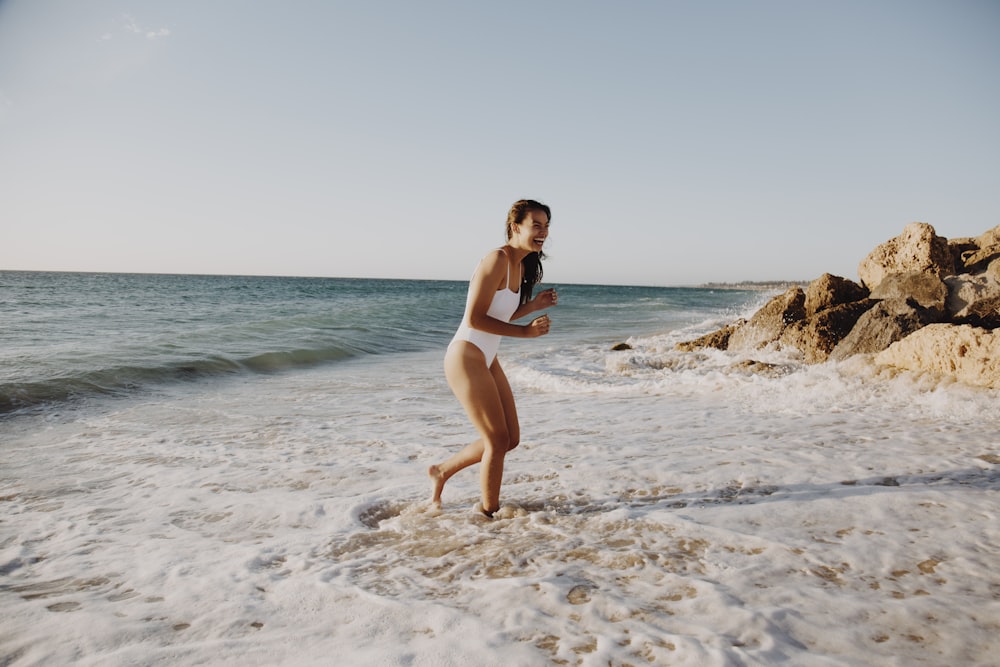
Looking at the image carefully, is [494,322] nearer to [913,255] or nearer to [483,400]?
[483,400]

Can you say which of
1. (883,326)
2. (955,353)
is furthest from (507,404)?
(883,326)

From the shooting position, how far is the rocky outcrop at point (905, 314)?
6949mm

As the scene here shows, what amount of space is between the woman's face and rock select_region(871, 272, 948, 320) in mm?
7982

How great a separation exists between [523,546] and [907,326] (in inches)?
309

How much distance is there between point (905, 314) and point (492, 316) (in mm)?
7885

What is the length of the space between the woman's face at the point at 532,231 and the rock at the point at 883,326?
23.5 feet

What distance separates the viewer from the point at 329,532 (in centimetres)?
377

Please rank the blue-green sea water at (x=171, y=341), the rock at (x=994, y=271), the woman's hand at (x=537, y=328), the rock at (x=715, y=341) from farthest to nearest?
the rock at (x=715, y=341), the rock at (x=994, y=271), the blue-green sea water at (x=171, y=341), the woman's hand at (x=537, y=328)

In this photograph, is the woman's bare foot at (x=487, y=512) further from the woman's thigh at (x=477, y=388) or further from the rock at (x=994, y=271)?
the rock at (x=994, y=271)

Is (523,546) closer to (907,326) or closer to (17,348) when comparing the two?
(907,326)

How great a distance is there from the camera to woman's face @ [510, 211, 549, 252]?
3619 mm

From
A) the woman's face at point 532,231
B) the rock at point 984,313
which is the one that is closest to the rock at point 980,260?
the rock at point 984,313

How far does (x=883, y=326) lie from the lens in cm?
869

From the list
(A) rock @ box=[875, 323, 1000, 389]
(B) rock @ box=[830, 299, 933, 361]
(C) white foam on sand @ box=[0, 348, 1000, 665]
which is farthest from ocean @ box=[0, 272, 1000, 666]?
(B) rock @ box=[830, 299, 933, 361]
